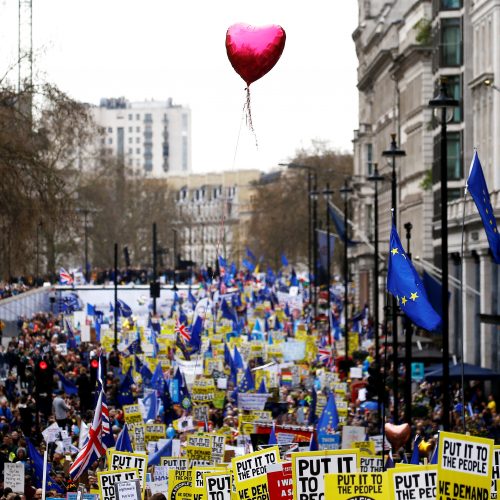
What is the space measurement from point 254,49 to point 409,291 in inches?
265

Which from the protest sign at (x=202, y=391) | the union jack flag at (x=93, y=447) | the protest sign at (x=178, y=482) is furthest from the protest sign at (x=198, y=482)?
the protest sign at (x=202, y=391)

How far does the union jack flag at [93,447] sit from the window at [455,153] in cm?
3195

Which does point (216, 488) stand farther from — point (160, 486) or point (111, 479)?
point (160, 486)

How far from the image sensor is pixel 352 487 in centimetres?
1603

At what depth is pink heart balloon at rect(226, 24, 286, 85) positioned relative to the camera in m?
20.8

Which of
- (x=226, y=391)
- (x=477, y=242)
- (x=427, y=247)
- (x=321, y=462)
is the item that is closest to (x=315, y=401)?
(x=226, y=391)

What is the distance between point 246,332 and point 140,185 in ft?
368

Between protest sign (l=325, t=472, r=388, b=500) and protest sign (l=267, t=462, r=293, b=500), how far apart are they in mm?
1829

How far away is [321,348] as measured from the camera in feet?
173

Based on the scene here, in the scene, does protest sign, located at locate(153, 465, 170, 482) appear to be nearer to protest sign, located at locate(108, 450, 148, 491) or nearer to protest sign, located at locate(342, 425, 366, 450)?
protest sign, located at locate(108, 450, 148, 491)

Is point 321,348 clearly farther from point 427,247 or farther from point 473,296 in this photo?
point 427,247

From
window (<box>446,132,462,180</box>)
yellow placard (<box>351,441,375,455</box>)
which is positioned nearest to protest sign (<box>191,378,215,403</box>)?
yellow placard (<box>351,441,375,455</box>)

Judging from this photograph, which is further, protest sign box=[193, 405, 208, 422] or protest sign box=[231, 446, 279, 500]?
protest sign box=[193, 405, 208, 422]

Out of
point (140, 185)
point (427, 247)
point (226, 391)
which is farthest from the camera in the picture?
point (140, 185)
